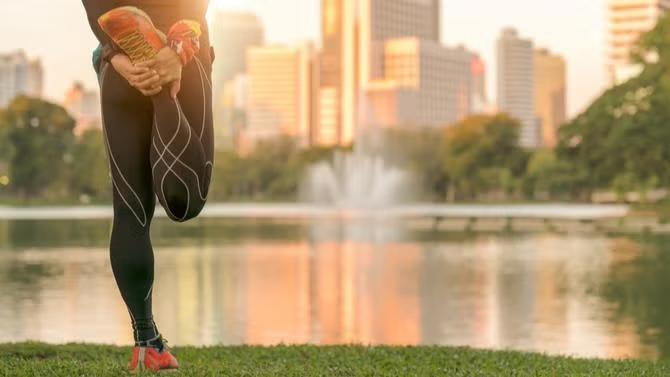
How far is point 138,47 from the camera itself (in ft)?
17.5

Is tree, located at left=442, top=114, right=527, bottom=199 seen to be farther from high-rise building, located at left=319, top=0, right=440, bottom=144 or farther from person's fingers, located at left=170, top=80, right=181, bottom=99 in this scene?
person's fingers, located at left=170, top=80, right=181, bottom=99

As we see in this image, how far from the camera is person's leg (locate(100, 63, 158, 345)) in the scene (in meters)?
5.60

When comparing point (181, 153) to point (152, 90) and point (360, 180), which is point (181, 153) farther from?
point (360, 180)

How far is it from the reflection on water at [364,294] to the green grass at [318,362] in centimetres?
416

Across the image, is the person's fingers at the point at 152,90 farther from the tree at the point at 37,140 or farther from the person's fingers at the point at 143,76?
the tree at the point at 37,140

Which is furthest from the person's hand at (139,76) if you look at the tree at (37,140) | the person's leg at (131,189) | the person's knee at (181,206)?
the tree at (37,140)

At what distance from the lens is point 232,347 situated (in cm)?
951

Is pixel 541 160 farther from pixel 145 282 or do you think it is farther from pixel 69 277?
pixel 145 282

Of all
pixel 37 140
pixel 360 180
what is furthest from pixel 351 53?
pixel 360 180

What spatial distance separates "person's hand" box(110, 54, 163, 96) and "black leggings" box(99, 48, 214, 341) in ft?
0.18

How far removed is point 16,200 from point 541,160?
134 feet

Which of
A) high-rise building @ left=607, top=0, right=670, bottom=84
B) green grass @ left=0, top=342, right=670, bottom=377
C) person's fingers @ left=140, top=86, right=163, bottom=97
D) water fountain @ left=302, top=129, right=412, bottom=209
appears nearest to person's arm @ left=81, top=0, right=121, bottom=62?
person's fingers @ left=140, top=86, right=163, bottom=97

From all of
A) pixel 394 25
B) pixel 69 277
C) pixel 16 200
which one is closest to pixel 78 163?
pixel 16 200

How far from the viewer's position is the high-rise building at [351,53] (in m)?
184
